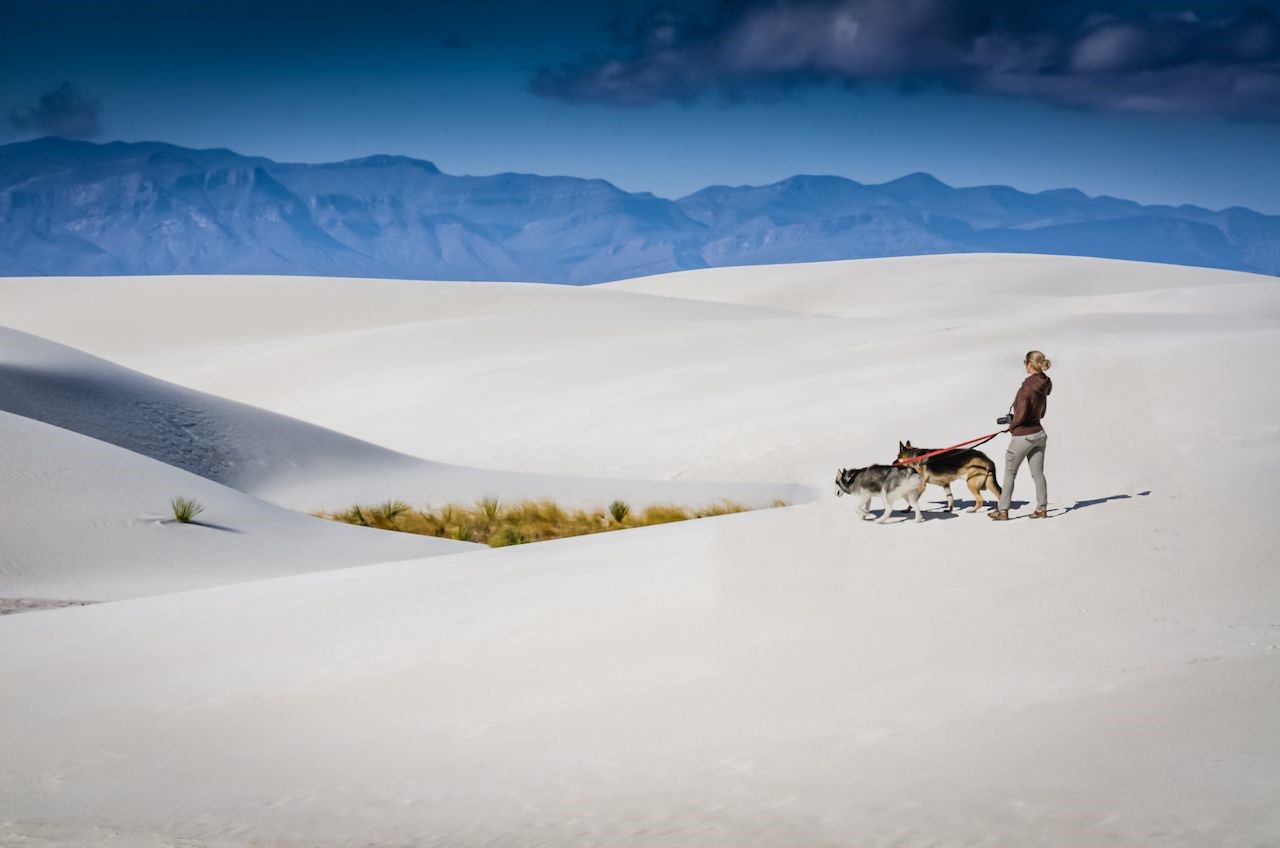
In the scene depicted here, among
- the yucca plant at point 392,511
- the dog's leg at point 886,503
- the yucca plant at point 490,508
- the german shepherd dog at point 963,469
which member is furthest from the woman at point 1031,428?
the yucca plant at point 392,511

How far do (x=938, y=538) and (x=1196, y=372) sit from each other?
11.1m

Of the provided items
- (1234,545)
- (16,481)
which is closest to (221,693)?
(1234,545)

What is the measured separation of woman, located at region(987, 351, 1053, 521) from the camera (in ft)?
25.1

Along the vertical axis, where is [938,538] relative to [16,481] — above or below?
below

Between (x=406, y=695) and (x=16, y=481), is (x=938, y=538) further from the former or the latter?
(x=16, y=481)

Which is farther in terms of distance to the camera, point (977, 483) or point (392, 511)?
point (392, 511)

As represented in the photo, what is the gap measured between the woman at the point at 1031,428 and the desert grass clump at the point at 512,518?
5.83 m

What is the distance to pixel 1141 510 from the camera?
26.5ft

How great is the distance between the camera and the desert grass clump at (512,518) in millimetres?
13909

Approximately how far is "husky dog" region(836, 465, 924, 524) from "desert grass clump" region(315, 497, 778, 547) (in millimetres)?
4948

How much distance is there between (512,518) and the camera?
14898 mm

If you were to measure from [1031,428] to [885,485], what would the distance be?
109 centimetres

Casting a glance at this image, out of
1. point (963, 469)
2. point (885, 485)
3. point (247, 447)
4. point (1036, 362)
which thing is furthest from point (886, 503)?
point (247, 447)

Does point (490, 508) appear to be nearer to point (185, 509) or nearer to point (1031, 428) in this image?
point (185, 509)
